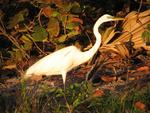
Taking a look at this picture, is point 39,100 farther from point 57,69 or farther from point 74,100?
point 57,69

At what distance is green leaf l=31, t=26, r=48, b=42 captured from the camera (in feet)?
30.6

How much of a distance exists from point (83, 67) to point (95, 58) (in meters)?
0.27

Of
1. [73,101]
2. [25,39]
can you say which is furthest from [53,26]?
[73,101]

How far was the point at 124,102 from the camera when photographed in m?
6.88

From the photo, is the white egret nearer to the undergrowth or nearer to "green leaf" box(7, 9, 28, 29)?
the undergrowth

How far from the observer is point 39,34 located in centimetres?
936

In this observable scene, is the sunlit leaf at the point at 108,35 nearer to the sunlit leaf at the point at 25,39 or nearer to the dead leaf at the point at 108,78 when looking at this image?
the dead leaf at the point at 108,78

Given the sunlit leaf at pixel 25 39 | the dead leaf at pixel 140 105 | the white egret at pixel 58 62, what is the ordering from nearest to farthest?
1. the dead leaf at pixel 140 105
2. the white egret at pixel 58 62
3. the sunlit leaf at pixel 25 39

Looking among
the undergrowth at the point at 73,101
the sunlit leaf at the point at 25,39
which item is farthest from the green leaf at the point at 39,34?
the undergrowth at the point at 73,101

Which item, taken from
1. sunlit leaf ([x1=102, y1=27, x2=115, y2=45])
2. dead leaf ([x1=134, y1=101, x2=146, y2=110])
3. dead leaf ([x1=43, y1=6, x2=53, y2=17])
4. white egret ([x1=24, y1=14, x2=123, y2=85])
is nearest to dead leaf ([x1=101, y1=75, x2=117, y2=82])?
white egret ([x1=24, y1=14, x2=123, y2=85])

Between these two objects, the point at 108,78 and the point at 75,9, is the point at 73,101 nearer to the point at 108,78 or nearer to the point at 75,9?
the point at 108,78

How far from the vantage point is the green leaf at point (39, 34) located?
9.31 m

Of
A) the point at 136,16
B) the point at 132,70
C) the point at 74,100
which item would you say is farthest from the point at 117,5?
the point at 74,100

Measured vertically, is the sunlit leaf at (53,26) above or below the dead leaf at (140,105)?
above
